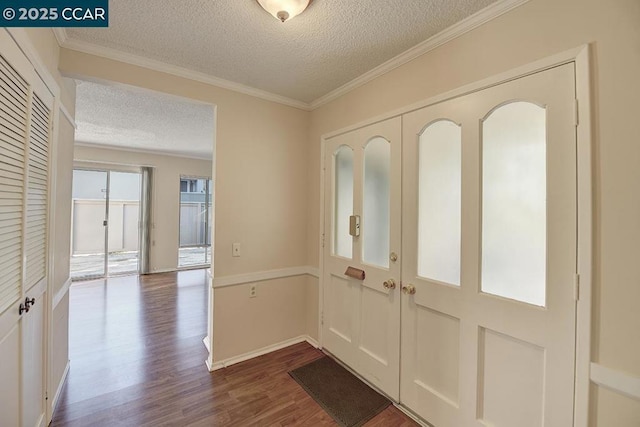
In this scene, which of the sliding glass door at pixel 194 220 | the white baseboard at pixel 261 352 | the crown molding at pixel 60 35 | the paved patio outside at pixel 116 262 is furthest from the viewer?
the sliding glass door at pixel 194 220

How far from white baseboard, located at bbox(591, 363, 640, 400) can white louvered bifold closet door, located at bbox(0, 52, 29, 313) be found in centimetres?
253

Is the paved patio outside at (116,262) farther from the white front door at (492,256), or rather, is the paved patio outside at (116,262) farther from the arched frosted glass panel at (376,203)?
the white front door at (492,256)

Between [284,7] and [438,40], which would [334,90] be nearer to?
[438,40]

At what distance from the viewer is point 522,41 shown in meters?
1.39

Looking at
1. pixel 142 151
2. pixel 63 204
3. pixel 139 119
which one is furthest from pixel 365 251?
pixel 142 151

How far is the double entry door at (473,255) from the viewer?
49.6 inches

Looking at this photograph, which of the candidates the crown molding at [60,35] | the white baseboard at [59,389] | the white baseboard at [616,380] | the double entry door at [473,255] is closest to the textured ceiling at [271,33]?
the crown molding at [60,35]

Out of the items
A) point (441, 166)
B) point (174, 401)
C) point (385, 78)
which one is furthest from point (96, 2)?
point (174, 401)

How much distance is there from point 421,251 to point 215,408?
1856mm

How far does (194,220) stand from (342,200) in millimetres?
5619

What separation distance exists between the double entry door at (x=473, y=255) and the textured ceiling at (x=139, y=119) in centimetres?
191

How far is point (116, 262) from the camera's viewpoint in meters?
6.30

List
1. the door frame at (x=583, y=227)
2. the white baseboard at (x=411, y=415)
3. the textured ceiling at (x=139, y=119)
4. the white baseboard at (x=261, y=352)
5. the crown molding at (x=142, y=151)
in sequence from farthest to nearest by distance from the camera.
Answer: the crown molding at (x=142, y=151) < the textured ceiling at (x=139, y=119) < the white baseboard at (x=261, y=352) < the white baseboard at (x=411, y=415) < the door frame at (x=583, y=227)

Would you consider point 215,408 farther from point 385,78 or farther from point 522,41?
point 522,41
